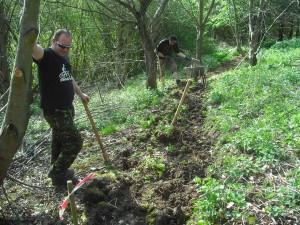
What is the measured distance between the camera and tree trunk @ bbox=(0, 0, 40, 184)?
4266mm

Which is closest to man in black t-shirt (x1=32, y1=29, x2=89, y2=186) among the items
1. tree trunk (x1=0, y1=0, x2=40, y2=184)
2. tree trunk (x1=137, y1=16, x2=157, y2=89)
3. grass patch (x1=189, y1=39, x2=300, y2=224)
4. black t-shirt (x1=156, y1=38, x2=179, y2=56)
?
tree trunk (x1=0, y1=0, x2=40, y2=184)

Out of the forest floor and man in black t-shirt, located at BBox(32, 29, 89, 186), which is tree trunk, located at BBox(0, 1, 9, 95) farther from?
man in black t-shirt, located at BBox(32, 29, 89, 186)

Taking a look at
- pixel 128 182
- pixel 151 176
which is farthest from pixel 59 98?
pixel 151 176

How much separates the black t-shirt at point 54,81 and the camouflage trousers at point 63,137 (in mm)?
101

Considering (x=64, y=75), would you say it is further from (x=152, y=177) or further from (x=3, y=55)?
(x=3, y=55)

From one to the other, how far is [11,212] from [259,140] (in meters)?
3.18

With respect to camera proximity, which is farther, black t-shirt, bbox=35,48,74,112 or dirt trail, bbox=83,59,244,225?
black t-shirt, bbox=35,48,74,112

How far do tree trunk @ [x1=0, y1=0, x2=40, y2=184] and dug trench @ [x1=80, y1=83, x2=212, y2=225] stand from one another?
107 centimetres

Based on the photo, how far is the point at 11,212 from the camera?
16.7 ft

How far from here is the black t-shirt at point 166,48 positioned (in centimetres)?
1290

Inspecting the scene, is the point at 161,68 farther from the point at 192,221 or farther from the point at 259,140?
the point at 192,221

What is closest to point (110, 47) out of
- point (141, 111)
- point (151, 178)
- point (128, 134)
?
point (141, 111)

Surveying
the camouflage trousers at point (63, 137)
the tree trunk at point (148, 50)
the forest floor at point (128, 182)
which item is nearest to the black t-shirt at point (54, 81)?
the camouflage trousers at point (63, 137)

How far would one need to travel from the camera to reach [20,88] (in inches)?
174
